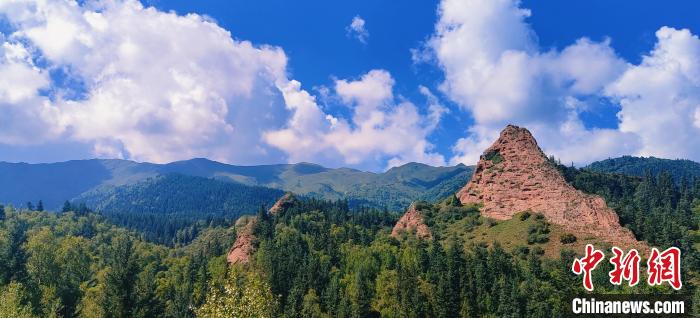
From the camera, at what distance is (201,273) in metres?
137

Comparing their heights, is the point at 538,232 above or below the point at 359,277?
above

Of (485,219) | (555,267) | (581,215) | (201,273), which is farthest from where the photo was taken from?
(485,219)

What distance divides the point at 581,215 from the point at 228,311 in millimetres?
141358

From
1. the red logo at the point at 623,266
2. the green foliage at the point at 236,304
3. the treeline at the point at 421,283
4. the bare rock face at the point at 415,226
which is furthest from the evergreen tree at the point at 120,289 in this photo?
the bare rock face at the point at 415,226

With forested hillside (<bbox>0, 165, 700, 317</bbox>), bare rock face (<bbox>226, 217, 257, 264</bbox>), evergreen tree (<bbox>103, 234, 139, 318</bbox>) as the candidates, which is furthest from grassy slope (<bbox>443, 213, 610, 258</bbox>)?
evergreen tree (<bbox>103, 234, 139, 318</bbox>)

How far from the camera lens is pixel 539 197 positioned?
17062 centimetres

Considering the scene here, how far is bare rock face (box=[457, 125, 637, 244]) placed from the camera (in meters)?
143

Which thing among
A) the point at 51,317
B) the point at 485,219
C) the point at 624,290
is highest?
the point at 485,219

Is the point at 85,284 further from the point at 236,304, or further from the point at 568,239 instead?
the point at 568,239

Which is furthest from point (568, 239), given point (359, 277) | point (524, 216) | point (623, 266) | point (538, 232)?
point (623, 266)

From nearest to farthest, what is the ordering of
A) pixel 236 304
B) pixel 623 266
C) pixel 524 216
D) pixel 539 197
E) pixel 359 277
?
pixel 236 304 < pixel 623 266 < pixel 359 277 < pixel 524 216 < pixel 539 197

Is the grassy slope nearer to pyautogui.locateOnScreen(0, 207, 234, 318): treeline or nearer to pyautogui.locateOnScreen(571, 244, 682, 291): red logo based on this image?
pyautogui.locateOnScreen(571, 244, 682, 291): red logo

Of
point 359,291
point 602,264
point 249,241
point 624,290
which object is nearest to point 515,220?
point 602,264

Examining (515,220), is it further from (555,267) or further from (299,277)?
(299,277)
